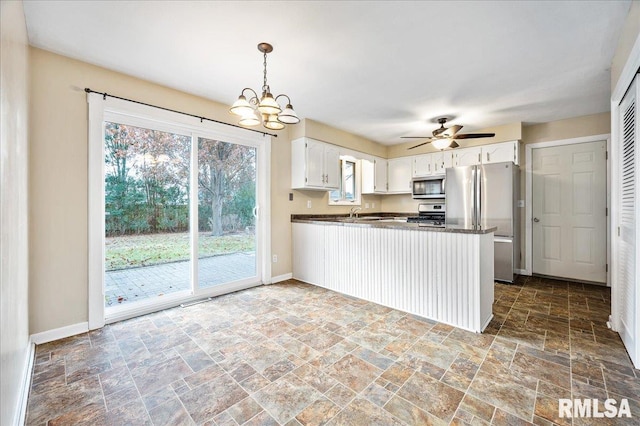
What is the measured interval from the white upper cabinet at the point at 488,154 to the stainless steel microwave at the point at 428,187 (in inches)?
16.9

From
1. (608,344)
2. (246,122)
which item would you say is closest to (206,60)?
(246,122)

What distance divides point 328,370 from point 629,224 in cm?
258

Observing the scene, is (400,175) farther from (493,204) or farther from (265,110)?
(265,110)

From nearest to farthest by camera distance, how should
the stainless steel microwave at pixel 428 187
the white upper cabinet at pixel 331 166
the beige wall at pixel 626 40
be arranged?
1. the beige wall at pixel 626 40
2. the white upper cabinet at pixel 331 166
3. the stainless steel microwave at pixel 428 187

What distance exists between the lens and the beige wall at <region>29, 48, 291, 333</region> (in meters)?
2.26

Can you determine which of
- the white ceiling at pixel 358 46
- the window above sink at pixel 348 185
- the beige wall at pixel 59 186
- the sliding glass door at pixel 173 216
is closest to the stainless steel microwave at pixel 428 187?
the window above sink at pixel 348 185

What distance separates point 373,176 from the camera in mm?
5512

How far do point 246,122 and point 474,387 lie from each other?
244 cm

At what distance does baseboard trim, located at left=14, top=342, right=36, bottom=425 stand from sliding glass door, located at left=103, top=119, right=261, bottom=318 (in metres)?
0.62

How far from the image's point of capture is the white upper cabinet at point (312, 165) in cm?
411

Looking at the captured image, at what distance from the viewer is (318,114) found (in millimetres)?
3973

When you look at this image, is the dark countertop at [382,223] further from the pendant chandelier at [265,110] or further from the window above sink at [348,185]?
the pendant chandelier at [265,110]

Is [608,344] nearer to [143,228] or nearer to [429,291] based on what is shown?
[429,291]

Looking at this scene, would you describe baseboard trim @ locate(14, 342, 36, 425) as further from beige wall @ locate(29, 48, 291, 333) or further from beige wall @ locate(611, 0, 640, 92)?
beige wall @ locate(611, 0, 640, 92)
